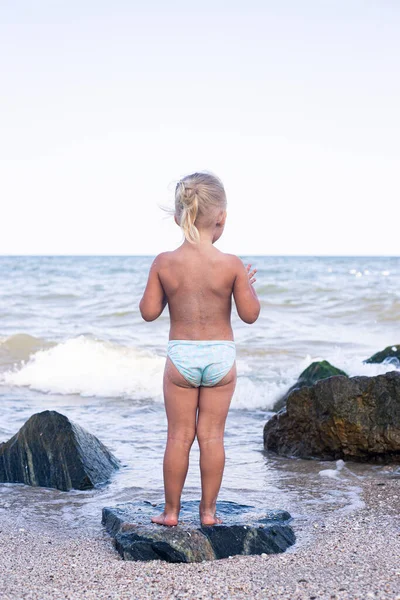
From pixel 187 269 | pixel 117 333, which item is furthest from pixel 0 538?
pixel 117 333

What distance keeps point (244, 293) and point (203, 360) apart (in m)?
0.39

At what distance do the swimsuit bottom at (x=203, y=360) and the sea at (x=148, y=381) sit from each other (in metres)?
0.93

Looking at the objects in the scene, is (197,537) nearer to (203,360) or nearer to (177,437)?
(177,437)

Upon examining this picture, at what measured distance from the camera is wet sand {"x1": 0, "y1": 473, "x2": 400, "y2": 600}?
2953 millimetres

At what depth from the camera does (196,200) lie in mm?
3592

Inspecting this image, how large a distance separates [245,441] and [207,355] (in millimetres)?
3160

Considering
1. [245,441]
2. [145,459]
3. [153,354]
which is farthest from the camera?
[153,354]

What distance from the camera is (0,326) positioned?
15547 mm

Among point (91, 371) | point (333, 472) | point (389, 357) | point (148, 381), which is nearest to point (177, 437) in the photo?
point (333, 472)

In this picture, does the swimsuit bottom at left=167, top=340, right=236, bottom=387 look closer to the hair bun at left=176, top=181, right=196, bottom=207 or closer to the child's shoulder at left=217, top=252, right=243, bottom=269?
the child's shoulder at left=217, top=252, right=243, bottom=269

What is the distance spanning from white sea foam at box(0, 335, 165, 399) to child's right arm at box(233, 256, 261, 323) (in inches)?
215

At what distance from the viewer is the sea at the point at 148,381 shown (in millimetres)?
4828

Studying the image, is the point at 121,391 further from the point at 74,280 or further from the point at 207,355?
the point at 74,280

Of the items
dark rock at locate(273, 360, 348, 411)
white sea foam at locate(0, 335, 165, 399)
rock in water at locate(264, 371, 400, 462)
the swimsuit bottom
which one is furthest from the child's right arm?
white sea foam at locate(0, 335, 165, 399)
